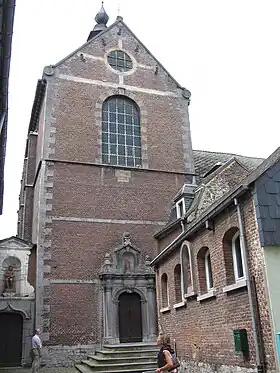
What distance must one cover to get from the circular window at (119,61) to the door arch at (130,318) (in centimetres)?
1238

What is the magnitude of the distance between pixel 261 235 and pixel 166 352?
275 cm

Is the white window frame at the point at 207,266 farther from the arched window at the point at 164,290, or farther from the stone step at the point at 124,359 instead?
the stone step at the point at 124,359

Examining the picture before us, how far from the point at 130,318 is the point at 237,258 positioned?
11.0 metres

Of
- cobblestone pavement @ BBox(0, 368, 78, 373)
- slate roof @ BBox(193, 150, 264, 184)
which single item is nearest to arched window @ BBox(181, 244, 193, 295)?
cobblestone pavement @ BBox(0, 368, 78, 373)

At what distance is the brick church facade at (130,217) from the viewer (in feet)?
31.0

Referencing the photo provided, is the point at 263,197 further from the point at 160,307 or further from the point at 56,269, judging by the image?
the point at 56,269

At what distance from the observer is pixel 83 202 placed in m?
19.9

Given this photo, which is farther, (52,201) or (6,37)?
(52,201)

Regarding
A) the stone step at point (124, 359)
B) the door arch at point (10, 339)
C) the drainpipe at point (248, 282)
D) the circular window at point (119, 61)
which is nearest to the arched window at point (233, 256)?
the drainpipe at point (248, 282)

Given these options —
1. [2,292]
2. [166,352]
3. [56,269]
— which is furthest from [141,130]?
[166,352]

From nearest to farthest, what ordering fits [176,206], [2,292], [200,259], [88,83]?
[200,259] → [2,292] → [176,206] → [88,83]

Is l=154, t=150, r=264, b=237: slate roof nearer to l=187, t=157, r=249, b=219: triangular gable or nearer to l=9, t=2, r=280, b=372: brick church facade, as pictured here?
l=9, t=2, r=280, b=372: brick church facade

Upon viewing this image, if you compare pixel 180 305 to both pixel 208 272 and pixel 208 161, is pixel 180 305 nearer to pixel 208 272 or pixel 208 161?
pixel 208 272

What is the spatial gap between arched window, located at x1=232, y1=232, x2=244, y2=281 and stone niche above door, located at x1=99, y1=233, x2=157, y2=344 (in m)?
10.3
